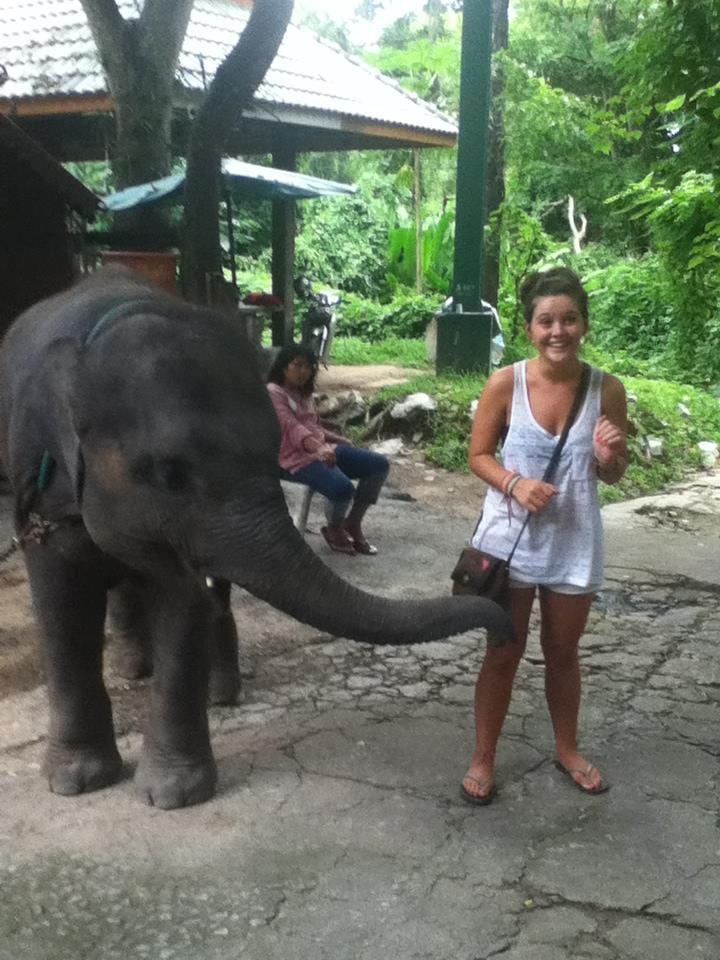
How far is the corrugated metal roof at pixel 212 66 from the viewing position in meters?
10.4

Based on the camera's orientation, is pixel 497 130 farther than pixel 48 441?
Yes

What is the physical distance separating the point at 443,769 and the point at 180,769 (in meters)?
0.94

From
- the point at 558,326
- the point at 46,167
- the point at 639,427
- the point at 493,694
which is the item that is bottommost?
the point at 639,427

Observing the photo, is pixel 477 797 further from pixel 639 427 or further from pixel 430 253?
pixel 430 253

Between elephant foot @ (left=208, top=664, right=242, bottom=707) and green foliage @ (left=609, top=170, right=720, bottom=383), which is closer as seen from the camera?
elephant foot @ (left=208, top=664, right=242, bottom=707)

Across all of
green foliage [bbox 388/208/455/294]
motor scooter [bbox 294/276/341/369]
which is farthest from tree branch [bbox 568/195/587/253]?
motor scooter [bbox 294/276/341/369]

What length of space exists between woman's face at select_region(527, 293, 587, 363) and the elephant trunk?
2.90 feet

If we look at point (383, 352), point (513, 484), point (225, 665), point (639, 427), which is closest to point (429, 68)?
point (383, 352)

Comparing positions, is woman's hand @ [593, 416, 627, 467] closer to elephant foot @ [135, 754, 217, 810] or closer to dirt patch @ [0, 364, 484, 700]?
elephant foot @ [135, 754, 217, 810]

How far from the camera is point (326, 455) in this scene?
5.59m

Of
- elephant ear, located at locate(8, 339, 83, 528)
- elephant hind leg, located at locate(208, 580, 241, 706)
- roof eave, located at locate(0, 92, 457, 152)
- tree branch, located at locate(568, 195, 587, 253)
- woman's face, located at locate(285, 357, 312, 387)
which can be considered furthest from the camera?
tree branch, located at locate(568, 195, 587, 253)

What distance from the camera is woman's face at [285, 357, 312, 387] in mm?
5531

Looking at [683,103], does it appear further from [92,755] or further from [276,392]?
[92,755]

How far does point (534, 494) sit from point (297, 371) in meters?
2.72
